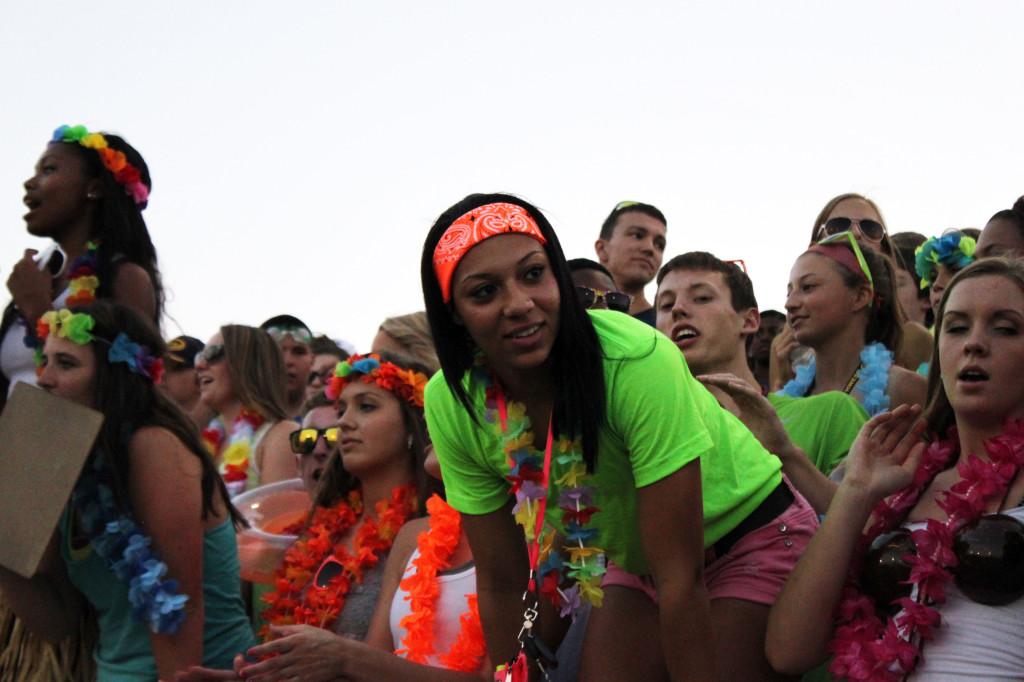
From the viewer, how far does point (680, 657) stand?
9.70 ft

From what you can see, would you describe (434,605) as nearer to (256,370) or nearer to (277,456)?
(277,456)

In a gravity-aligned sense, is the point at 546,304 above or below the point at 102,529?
above

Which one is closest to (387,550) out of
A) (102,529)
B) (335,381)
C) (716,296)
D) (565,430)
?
(335,381)

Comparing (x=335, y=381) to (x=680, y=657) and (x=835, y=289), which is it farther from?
(x=680, y=657)

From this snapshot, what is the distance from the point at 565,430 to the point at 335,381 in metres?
2.06

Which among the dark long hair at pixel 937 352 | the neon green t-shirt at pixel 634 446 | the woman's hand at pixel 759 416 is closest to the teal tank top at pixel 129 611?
the neon green t-shirt at pixel 634 446

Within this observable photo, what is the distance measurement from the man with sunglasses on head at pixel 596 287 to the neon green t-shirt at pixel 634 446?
132 cm

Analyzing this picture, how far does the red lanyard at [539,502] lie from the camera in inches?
121

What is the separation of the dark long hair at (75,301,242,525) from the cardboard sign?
11 centimetres

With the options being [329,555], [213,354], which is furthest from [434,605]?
[213,354]

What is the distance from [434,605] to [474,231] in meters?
1.52

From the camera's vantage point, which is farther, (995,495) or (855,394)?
(855,394)

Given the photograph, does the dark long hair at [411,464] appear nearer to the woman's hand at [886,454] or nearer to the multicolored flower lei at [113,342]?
the multicolored flower lei at [113,342]

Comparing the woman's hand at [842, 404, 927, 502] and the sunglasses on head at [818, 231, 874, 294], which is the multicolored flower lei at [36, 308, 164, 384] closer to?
the woman's hand at [842, 404, 927, 502]
